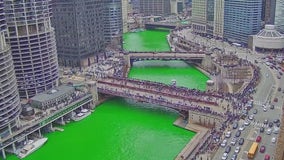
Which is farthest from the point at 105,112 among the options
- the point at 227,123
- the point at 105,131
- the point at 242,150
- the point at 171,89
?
the point at 242,150

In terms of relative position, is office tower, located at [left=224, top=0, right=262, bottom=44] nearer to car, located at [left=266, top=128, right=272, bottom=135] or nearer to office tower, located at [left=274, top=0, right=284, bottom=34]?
office tower, located at [left=274, top=0, right=284, bottom=34]

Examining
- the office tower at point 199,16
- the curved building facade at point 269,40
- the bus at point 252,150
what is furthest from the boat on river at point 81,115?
the office tower at point 199,16

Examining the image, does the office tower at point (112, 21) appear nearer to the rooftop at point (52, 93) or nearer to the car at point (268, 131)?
the rooftop at point (52, 93)

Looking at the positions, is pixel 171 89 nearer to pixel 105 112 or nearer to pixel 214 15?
pixel 105 112

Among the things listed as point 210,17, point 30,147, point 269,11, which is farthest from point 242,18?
point 30,147

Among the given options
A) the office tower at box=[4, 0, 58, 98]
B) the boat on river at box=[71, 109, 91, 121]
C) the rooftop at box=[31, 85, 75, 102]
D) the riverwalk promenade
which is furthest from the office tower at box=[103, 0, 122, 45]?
the riverwalk promenade
